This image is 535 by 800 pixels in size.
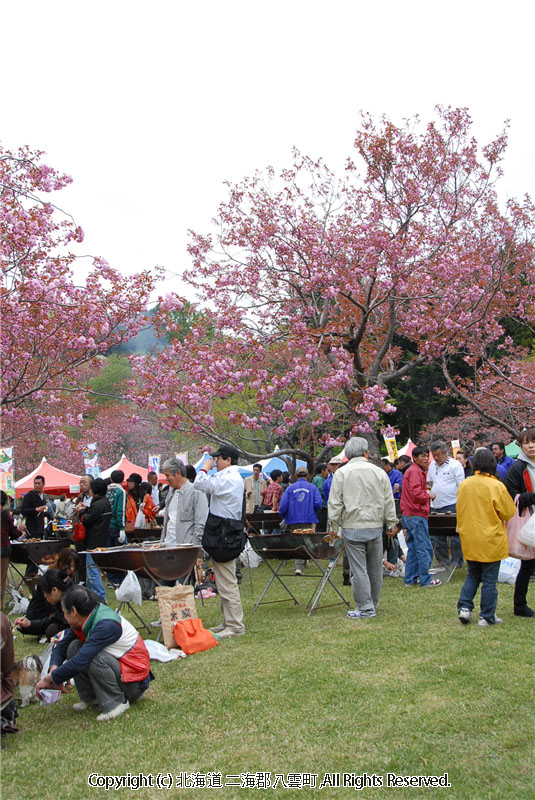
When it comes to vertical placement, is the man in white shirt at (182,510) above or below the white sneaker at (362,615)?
above

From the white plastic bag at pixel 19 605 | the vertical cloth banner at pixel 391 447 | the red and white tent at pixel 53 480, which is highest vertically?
the vertical cloth banner at pixel 391 447

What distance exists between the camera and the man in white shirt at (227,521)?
7.04 metres

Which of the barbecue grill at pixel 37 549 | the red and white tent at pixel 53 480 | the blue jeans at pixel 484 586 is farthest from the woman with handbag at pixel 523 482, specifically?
the red and white tent at pixel 53 480

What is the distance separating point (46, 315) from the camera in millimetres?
11094

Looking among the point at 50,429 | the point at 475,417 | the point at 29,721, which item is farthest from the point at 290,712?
the point at 475,417

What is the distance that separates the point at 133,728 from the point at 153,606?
15.7 ft

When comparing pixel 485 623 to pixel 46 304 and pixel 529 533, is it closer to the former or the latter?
pixel 529 533

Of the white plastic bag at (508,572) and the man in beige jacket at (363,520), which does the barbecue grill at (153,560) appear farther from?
the white plastic bag at (508,572)

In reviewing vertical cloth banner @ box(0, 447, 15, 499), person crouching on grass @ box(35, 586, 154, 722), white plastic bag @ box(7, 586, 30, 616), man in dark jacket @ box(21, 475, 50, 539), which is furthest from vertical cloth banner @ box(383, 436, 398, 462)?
person crouching on grass @ box(35, 586, 154, 722)

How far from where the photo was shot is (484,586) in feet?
21.8

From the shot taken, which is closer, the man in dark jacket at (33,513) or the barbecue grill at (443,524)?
the barbecue grill at (443,524)

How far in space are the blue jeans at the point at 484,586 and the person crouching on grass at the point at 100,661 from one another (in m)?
3.31

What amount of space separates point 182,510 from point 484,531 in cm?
324

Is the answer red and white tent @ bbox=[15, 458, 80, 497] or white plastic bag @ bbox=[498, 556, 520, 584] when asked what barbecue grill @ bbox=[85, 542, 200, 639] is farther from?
red and white tent @ bbox=[15, 458, 80, 497]
